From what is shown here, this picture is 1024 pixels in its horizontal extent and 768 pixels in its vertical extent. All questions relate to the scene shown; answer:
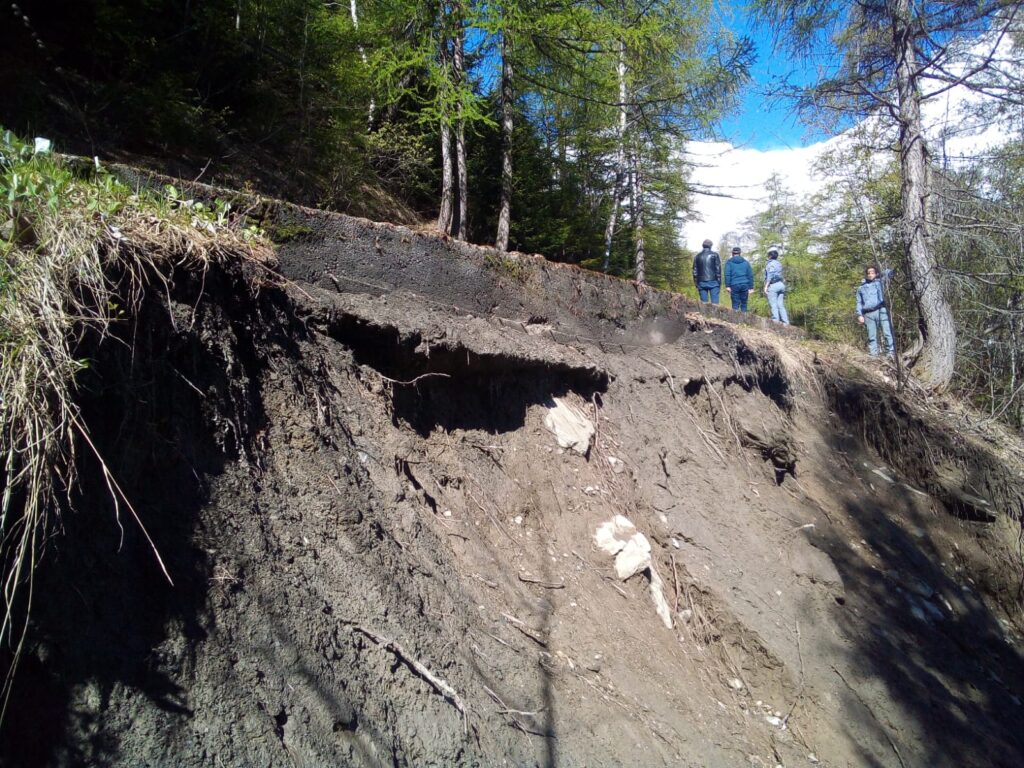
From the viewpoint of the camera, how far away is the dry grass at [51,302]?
6.88ft

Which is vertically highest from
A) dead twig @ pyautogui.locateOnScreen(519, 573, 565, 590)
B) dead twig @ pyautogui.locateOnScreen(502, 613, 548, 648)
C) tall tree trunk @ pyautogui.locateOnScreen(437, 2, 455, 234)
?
tall tree trunk @ pyautogui.locateOnScreen(437, 2, 455, 234)

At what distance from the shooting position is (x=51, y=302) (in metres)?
2.33

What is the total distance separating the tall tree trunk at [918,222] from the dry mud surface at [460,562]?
4430mm

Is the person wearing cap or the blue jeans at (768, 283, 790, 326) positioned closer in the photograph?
the person wearing cap

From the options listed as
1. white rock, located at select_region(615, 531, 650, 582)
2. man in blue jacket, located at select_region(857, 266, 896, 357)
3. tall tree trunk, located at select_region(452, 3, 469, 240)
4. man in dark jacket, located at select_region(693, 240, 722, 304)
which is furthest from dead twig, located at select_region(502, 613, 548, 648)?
man in dark jacket, located at select_region(693, 240, 722, 304)

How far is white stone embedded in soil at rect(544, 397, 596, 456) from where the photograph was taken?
16.7 ft

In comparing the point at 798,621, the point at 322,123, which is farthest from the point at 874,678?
the point at 322,123

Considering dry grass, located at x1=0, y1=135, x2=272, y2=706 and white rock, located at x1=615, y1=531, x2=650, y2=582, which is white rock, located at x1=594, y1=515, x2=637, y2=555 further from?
dry grass, located at x1=0, y1=135, x2=272, y2=706

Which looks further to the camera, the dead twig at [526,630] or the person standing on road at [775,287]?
the person standing on road at [775,287]

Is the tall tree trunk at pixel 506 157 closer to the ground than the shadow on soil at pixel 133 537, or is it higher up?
higher up

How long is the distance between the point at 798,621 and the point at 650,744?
7.29ft

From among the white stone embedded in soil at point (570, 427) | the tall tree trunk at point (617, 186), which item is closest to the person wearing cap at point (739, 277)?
the tall tree trunk at point (617, 186)

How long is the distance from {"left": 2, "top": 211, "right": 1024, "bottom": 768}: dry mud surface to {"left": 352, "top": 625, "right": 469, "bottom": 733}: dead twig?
2 centimetres

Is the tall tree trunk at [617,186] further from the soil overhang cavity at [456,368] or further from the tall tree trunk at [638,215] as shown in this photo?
the soil overhang cavity at [456,368]
